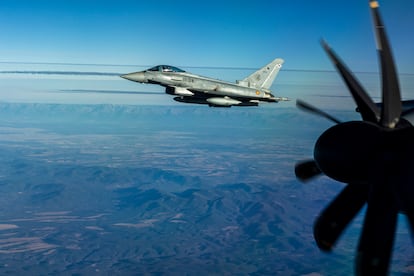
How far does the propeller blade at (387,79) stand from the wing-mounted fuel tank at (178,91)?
62156 mm

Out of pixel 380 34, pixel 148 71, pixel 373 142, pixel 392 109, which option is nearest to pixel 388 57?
pixel 380 34

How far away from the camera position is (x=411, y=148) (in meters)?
14.3

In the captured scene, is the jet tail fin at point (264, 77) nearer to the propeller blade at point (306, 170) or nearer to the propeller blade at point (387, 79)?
the propeller blade at point (306, 170)

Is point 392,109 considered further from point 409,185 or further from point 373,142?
point 409,185

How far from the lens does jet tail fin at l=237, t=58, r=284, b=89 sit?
90938 millimetres

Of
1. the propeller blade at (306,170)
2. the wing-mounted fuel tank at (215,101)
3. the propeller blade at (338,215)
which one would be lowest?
the propeller blade at (338,215)

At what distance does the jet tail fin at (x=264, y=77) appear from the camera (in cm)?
9094

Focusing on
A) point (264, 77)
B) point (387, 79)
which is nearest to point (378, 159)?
point (387, 79)

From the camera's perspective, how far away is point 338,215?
61.2ft

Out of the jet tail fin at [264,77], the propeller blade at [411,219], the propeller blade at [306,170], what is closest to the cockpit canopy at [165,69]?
the jet tail fin at [264,77]

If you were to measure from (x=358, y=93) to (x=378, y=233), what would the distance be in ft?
19.2

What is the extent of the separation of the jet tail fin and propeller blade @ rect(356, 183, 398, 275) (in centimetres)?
7327

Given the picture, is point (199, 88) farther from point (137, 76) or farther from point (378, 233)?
point (378, 233)

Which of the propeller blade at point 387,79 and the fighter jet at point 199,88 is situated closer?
the propeller blade at point 387,79
